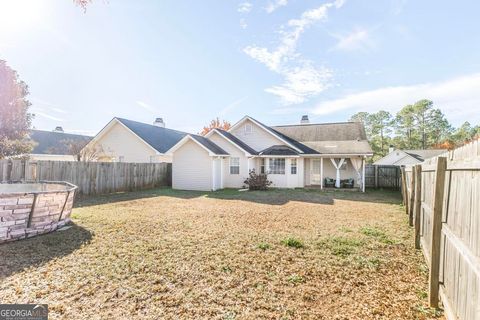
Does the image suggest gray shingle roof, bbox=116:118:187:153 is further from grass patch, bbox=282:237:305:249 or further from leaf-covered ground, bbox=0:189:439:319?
grass patch, bbox=282:237:305:249

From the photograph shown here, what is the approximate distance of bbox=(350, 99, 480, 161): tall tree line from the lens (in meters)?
42.4

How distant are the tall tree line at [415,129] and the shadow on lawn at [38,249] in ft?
165

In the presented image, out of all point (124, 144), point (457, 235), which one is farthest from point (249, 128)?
point (457, 235)

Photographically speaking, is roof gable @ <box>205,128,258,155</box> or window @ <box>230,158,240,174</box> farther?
window @ <box>230,158,240,174</box>

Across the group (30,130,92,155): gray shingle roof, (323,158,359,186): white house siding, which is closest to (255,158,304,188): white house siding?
(323,158,359,186): white house siding

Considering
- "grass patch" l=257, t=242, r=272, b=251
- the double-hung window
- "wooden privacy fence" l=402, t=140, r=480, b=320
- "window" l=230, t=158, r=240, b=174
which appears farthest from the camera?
the double-hung window

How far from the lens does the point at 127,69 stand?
13.5 metres

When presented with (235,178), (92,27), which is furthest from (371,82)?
(92,27)

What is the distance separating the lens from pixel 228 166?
19141 mm

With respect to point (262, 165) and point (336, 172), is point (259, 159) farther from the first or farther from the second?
point (336, 172)

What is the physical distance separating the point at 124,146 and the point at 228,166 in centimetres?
995

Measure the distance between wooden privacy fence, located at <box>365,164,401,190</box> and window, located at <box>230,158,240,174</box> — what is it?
1012cm

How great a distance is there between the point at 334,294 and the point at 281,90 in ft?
64.9

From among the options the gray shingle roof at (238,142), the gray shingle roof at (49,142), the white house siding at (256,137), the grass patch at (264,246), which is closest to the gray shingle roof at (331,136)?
the white house siding at (256,137)
